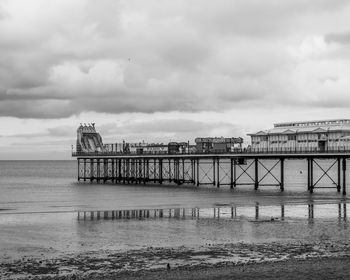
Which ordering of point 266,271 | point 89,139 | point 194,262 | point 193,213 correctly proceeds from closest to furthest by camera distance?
point 266,271 < point 194,262 < point 193,213 < point 89,139

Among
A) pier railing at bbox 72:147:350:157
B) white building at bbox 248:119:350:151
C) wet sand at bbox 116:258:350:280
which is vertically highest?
white building at bbox 248:119:350:151

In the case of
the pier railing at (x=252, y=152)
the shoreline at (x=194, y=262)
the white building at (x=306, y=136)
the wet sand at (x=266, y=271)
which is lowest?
the shoreline at (x=194, y=262)

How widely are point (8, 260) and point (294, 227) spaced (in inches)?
600

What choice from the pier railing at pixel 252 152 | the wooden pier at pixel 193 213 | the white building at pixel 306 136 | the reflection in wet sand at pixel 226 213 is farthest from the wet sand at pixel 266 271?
the white building at pixel 306 136

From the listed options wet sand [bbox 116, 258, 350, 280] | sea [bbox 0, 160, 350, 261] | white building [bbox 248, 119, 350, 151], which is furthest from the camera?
white building [bbox 248, 119, 350, 151]

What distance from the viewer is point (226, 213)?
4153 cm

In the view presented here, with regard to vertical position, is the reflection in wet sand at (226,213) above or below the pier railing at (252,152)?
below

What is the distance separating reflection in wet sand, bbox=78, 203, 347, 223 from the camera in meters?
39.0

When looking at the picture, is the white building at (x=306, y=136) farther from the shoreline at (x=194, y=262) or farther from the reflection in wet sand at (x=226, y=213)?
the shoreline at (x=194, y=262)

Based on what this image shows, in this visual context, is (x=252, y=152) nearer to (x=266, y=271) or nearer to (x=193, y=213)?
(x=193, y=213)

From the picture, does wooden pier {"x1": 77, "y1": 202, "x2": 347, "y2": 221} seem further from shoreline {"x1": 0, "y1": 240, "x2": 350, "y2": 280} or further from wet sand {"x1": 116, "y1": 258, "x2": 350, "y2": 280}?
wet sand {"x1": 116, "y1": 258, "x2": 350, "y2": 280}

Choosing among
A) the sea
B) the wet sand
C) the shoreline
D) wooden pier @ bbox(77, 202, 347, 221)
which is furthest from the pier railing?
the wet sand

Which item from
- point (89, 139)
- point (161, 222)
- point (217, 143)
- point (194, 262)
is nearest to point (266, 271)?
point (194, 262)

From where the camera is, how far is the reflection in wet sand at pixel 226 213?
1535 inches
